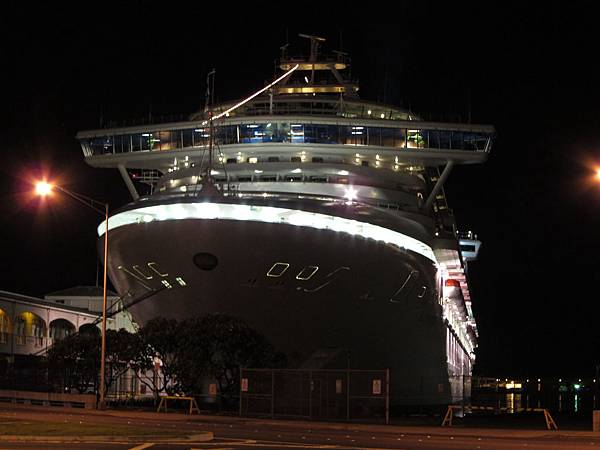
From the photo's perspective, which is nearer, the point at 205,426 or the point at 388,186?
the point at 205,426

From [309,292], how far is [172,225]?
634 cm

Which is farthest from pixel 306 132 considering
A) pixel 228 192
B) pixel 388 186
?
pixel 228 192

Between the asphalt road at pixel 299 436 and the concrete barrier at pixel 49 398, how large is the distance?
8.01ft

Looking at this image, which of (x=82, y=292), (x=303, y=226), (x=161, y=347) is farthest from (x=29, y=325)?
(x=303, y=226)

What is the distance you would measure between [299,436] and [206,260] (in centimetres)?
1631

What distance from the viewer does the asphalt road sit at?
22.8 metres

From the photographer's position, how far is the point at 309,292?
144 ft

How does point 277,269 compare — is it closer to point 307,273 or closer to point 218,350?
point 307,273

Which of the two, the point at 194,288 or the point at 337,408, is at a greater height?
the point at 194,288

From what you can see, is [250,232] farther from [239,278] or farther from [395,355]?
[395,355]

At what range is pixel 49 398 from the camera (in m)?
42.6

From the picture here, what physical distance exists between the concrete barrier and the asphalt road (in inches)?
96.2

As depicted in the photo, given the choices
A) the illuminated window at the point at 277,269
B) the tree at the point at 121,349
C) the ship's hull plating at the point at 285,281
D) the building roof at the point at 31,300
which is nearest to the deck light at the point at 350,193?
the ship's hull plating at the point at 285,281

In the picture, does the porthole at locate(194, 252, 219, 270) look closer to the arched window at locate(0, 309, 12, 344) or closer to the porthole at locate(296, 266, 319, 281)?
the porthole at locate(296, 266, 319, 281)
